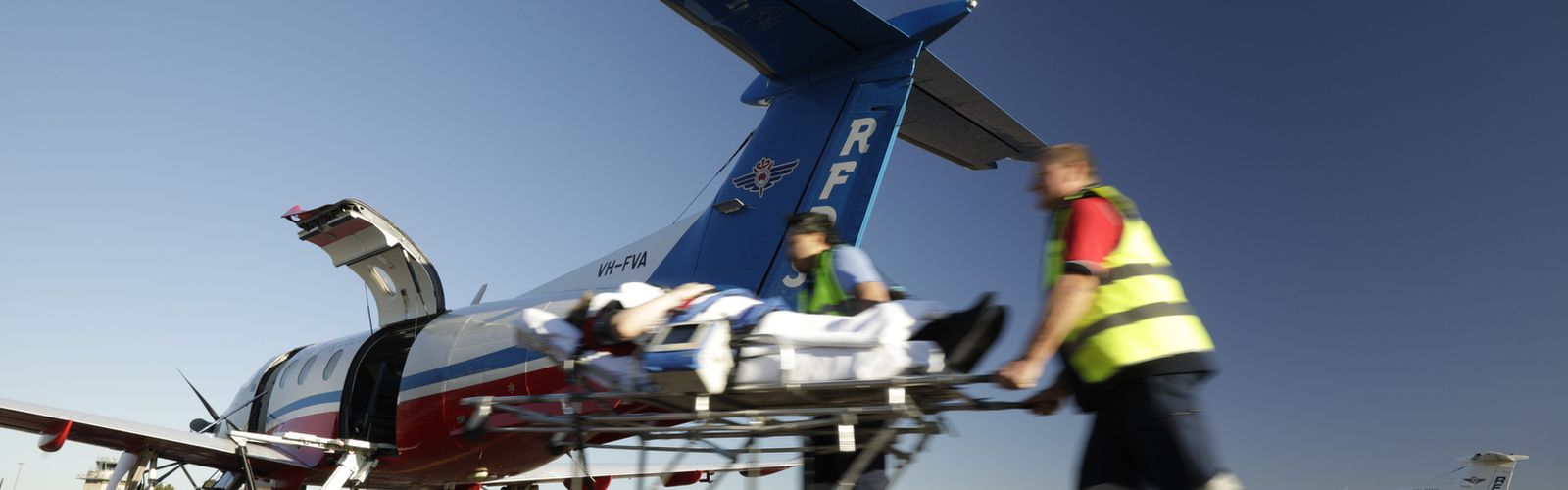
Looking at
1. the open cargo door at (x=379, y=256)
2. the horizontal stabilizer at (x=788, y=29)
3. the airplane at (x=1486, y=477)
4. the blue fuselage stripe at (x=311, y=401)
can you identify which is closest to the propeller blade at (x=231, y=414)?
the blue fuselage stripe at (x=311, y=401)

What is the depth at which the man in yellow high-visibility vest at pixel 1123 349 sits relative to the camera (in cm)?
223

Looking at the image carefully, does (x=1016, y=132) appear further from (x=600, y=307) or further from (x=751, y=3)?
(x=600, y=307)

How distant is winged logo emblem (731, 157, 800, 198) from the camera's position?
23.3ft

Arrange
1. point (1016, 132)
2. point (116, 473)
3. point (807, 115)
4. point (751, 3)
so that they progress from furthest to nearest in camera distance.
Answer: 1. point (116, 473)
2. point (1016, 132)
3. point (807, 115)
4. point (751, 3)

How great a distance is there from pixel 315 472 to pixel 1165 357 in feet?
30.4

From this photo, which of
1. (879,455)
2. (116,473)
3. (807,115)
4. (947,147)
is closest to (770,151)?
(807,115)

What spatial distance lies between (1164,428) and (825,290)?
56.3 inches

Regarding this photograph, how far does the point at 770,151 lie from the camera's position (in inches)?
289

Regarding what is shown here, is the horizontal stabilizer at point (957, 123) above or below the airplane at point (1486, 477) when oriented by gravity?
above

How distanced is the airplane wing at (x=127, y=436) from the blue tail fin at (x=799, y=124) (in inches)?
157

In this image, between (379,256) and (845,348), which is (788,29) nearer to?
(845,348)

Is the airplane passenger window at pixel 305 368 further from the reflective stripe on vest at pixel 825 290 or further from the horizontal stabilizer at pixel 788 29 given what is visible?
the reflective stripe on vest at pixel 825 290

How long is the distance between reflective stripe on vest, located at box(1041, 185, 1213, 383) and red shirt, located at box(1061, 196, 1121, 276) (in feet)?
0.08

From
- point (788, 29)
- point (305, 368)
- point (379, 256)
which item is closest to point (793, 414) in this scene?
point (788, 29)
